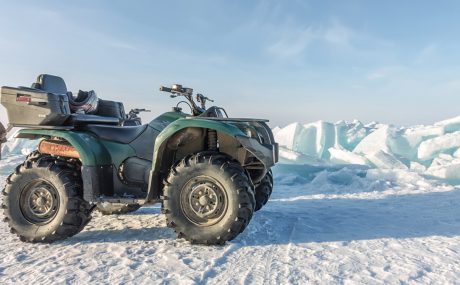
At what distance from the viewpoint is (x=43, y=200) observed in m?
3.73

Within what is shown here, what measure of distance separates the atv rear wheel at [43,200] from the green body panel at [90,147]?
0.24 metres

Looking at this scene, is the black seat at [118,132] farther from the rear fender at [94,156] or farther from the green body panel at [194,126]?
the green body panel at [194,126]

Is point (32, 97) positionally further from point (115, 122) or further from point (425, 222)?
point (425, 222)

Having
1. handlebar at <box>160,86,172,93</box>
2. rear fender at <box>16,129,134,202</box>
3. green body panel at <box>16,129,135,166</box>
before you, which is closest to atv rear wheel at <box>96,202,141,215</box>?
rear fender at <box>16,129,134,202</box>

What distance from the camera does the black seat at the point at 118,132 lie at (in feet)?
13.3

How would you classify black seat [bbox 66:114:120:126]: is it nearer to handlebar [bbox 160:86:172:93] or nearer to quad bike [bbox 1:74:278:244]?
quad bike [bbox 1:74:278:244]

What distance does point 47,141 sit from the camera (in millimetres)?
4074

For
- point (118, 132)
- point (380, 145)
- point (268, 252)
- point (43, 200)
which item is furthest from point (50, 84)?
point (380, 145)

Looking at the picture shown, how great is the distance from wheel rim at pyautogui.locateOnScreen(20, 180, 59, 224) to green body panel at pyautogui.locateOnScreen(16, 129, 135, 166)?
0.46m

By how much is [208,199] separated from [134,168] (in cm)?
102

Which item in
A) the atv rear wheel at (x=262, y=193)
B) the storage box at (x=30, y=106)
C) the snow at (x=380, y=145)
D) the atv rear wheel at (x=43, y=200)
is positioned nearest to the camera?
the atv rear wheel at (x=43, y=200)

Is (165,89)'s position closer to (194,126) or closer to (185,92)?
(185,92)

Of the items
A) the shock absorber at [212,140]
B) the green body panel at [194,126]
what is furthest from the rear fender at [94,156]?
the shock absorber at [212,140]

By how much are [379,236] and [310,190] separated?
532cm
